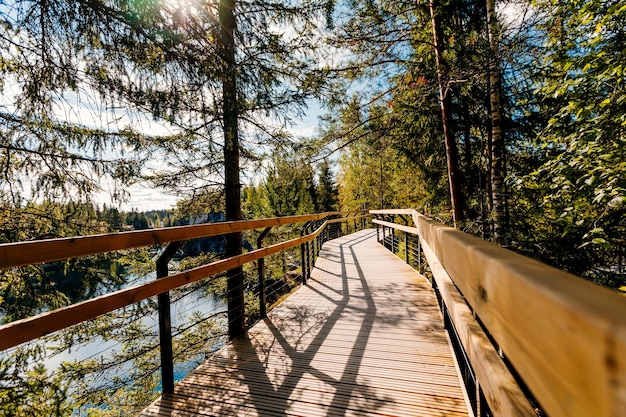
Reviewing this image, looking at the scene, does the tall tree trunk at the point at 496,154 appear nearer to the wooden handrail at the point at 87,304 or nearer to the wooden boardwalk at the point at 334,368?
the wooden boardwalk at the point at 334,368

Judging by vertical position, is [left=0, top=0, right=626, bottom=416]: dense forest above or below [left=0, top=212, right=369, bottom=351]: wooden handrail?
above

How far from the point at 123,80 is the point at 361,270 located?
196 inches

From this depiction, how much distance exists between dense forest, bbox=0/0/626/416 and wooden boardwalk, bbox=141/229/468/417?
38.9 inches

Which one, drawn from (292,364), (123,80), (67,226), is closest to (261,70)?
(123,80)

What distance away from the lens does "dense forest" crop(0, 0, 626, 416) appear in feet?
8.77

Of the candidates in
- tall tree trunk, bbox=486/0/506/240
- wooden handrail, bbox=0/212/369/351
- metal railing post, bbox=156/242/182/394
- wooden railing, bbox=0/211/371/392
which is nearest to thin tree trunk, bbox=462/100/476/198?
tall tree trunk, bbox=486/0/506/240

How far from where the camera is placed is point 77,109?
2.74 metres

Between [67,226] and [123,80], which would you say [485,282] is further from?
[67,226]

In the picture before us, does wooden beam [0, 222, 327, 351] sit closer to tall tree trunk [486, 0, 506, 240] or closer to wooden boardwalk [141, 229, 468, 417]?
wooden boardwalk [141, 229, 468, 417]

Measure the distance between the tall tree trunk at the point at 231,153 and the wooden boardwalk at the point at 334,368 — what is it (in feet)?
1.67

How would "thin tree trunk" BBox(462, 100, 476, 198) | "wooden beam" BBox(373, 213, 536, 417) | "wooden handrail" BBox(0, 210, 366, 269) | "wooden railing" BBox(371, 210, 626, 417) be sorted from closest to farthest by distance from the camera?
"wooden railing" BBox(371, 210, 626, 417)
"wooden beam" BBox(373, 213, 536, 417)
"wooden handrail" BBox(0, 210, 366, 269)
"thin tree trunk" BBox(462, 100, 476, 198)

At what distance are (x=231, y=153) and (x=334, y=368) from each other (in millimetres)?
3462

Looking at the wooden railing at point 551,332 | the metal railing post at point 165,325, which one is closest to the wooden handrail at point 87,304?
the metal railing post at point 165,325

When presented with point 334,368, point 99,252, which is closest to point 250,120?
point 99,252
